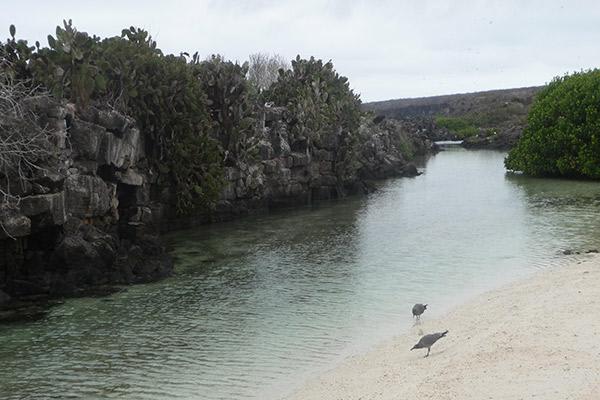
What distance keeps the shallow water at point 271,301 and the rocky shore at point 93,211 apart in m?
1.31

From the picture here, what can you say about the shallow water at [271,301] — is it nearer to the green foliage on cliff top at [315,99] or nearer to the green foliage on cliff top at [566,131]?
the green foliage on cliff top at [315,99]

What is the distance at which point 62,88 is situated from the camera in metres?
24.7

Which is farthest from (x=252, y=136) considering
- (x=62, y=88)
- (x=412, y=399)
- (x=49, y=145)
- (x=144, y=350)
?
(x=412, y=399)

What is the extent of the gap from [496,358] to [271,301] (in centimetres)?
883

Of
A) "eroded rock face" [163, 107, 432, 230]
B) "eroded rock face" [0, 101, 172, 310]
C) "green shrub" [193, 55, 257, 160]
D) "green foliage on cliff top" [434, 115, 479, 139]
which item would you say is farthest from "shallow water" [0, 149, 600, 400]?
"green foliage on cliff top" [434, 115, 479, 139]

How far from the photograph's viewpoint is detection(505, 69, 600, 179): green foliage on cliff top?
1964 inches

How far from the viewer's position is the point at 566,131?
5162 centimetres

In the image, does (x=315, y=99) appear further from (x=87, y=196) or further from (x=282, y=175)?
(x=87, y=196)

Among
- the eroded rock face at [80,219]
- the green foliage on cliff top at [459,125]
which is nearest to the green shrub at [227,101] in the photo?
the eroded rock face at [80,219]

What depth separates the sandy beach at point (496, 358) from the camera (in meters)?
9.73

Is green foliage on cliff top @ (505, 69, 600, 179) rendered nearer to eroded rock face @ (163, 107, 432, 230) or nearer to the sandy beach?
eroded rock face @ (163, 107, 432, 230)

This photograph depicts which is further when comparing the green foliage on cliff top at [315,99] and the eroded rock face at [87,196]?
the green foliage on cliff top at [315,99]

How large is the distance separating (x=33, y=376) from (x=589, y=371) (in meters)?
10.1

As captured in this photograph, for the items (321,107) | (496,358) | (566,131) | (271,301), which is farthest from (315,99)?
(496,358)
